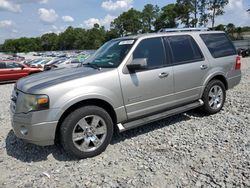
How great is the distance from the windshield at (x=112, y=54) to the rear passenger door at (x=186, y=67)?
2.77ft

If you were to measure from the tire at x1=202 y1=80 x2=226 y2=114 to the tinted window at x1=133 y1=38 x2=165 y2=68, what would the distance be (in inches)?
55.0

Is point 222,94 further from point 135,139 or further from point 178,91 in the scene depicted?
point 135,139

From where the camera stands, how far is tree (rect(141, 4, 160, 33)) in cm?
9236

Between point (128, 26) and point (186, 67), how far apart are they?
3678 inches

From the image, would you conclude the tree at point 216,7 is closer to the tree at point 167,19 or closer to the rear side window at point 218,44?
the tree at point 167,19

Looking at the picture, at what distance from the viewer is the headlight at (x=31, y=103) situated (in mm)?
3965

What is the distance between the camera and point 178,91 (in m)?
5.30

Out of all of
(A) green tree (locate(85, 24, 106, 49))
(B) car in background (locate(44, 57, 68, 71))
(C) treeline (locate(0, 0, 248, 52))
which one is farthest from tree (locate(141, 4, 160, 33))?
(B) car in background (locate(44, 57, 68, 71))

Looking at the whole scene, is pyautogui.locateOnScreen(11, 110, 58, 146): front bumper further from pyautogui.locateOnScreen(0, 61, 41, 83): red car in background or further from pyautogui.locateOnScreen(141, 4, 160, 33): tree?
pyautogui.locateOnScreen(141, 4, 160, 33): tree

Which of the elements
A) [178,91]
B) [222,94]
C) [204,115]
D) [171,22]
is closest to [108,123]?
[178,91]

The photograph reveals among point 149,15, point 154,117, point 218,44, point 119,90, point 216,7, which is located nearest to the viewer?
point 119,90

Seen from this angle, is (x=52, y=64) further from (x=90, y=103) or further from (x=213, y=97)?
(x=90, y=103)

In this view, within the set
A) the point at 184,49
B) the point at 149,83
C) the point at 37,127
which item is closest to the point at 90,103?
the point at 37,127

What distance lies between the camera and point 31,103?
4039 millimetres
